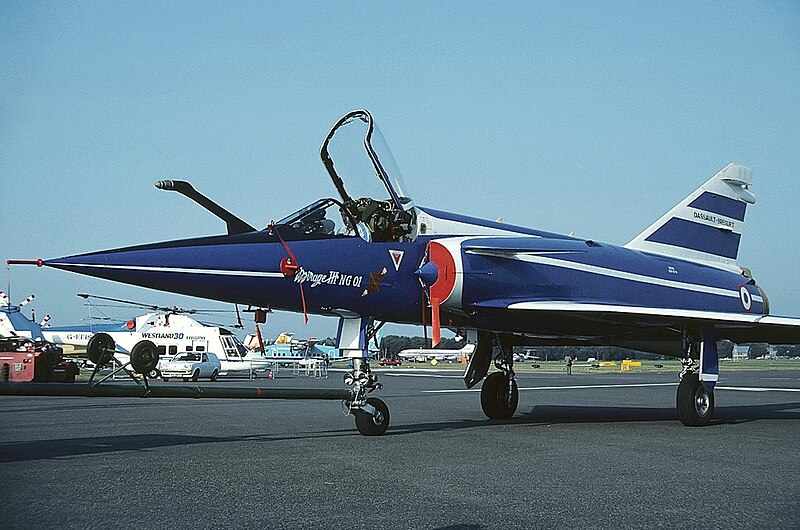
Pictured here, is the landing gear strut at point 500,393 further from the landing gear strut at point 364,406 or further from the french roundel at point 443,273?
the landing gear strut at point 364,406

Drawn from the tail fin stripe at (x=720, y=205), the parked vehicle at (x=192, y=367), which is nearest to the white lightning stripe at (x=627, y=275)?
the tail fin stripe at (x=720, y=205)

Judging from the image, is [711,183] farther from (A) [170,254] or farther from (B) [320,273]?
(A) [170,254]

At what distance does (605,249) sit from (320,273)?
6028 mm

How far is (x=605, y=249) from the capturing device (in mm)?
14414

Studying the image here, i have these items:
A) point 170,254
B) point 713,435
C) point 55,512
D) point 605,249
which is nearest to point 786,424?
point 713,435

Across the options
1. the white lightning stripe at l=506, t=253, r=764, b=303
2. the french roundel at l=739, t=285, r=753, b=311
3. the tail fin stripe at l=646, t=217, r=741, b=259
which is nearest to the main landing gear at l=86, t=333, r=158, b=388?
the white lightning stripe at l=506, t=253, r=764, b=303

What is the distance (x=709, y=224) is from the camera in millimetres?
16719

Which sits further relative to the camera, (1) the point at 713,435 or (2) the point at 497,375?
(2) the point at 497,375

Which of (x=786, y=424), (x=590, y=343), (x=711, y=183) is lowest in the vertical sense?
(x=786, y=424)

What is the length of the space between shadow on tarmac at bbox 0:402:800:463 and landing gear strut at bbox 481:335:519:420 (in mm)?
276

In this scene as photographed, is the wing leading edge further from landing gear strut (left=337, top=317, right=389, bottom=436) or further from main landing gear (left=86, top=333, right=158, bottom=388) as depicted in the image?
main landing gear (left=86, top=333, right=158, bottom=388)

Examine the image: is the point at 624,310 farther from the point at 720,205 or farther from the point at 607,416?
the point at 720,205

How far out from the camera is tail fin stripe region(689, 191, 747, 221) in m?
16.7

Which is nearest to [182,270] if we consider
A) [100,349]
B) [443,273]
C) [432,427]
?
[100,349]
